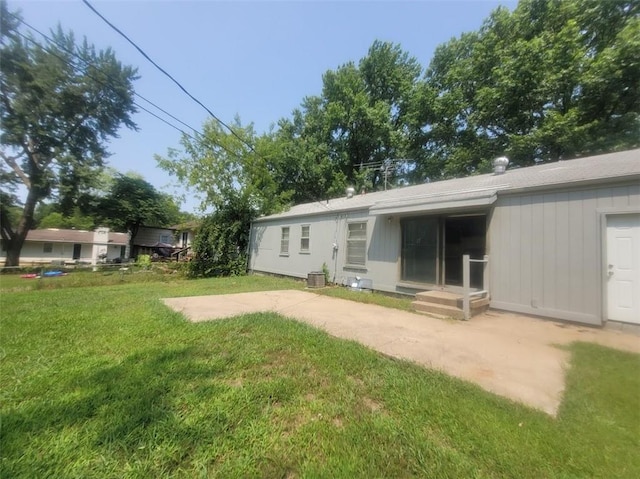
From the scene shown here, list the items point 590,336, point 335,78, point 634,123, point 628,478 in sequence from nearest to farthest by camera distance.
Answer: point 628,478, point 590,336, point 634,123, point 335,78

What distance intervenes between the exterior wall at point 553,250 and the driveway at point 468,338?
364mm

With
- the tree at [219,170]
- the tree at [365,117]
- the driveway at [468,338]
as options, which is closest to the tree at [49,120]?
the tree at [219,170]

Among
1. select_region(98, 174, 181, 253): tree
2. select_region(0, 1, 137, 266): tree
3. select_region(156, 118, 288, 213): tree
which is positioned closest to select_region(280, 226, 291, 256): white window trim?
select_region(156, 118, 288, 213): tree

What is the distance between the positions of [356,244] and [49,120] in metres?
25.0

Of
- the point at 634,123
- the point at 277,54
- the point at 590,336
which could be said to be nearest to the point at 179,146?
the point at 277,54

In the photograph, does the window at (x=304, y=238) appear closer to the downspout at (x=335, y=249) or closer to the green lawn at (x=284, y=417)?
the downspout at (x=335, y=249)

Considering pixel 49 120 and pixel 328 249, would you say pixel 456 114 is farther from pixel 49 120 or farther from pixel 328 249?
pixel 49 120

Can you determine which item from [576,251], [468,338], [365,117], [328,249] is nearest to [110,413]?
[468,338]

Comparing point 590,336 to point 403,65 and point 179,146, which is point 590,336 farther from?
point 403,65

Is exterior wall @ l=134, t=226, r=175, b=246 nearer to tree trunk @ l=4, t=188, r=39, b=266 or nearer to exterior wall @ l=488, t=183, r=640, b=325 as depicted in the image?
tree trunk @ l=4, t=188, r=39, b=266

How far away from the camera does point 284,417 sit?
2.12 m

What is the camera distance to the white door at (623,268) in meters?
4.36

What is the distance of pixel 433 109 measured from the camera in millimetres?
17062

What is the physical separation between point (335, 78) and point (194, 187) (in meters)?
14.0
